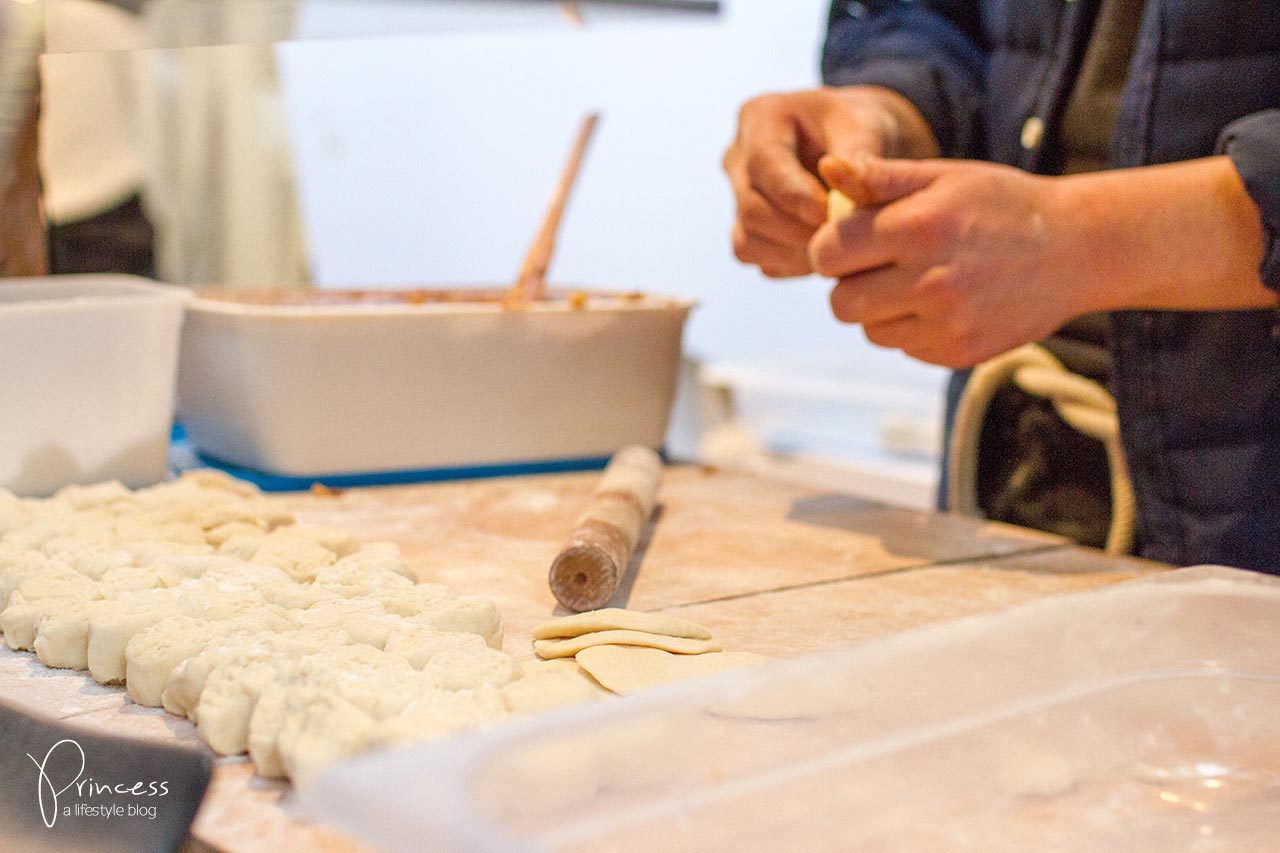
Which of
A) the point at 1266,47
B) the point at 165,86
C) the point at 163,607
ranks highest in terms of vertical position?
the point at 1266,47

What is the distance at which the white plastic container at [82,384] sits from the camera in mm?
1033

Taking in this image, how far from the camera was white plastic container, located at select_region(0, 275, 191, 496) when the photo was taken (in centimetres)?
103

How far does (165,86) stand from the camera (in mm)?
2881

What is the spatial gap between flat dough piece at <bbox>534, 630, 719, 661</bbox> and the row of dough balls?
0.07 feet

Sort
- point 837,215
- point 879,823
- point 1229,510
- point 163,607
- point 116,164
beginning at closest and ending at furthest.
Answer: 1. point 879,823
2. point 163,607
3. point 837,215
4. point 1229,510
5. point 116,164

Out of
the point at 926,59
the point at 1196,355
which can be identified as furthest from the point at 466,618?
the point at 926,59

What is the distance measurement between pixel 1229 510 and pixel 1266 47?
1.42ft

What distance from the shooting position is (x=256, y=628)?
0.67 m

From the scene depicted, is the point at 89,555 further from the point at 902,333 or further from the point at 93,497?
the point at 902,333

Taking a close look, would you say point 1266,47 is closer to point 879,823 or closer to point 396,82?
point 879,823

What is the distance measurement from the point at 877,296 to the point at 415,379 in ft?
1.84

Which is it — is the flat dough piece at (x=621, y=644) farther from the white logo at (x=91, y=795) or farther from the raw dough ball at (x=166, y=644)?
the white logo at (x=91, y=795)

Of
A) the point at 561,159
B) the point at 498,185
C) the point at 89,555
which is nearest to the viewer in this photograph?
the point at 89,555

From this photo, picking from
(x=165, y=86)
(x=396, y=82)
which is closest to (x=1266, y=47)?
Answer: (x=165, y=86)
